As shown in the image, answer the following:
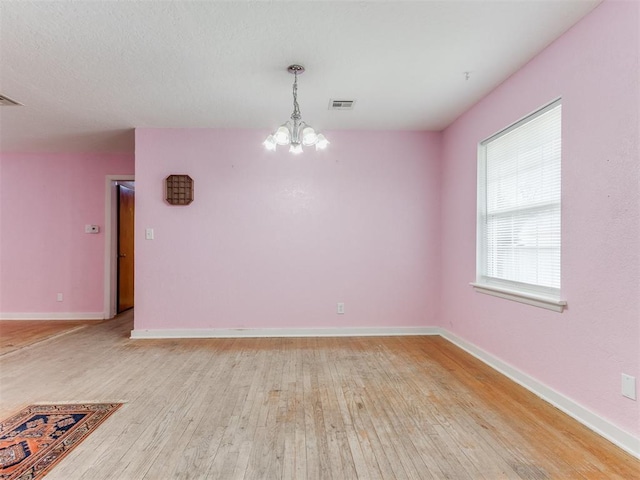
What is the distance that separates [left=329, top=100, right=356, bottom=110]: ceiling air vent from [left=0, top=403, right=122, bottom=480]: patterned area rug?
3.06 metres

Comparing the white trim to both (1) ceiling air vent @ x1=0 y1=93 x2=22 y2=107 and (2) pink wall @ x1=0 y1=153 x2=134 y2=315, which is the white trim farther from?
(1) ceiling air vent @ x1=0 y1=93 x2=22 y2=107

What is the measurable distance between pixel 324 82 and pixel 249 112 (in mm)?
1033

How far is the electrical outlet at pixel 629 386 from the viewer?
69.7 inches

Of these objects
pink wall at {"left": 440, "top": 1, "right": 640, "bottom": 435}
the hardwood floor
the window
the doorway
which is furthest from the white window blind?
the doorway

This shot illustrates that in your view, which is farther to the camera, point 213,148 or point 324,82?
point 213,148

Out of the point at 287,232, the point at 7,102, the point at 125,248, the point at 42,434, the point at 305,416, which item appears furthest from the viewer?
the point at 125,248

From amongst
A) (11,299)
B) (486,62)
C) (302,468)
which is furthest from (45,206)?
(486,62)

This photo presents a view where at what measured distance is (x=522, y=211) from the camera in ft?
8.93

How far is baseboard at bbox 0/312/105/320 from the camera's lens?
199 inches

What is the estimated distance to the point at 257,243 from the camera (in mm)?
4102

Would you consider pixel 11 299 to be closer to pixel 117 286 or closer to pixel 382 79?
pixel 117 286

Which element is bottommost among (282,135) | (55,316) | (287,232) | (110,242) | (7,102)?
(55,316)

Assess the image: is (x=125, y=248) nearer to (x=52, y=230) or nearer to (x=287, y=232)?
(x=52, y=230)

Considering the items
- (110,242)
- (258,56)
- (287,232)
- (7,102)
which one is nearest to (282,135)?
(258,56)
